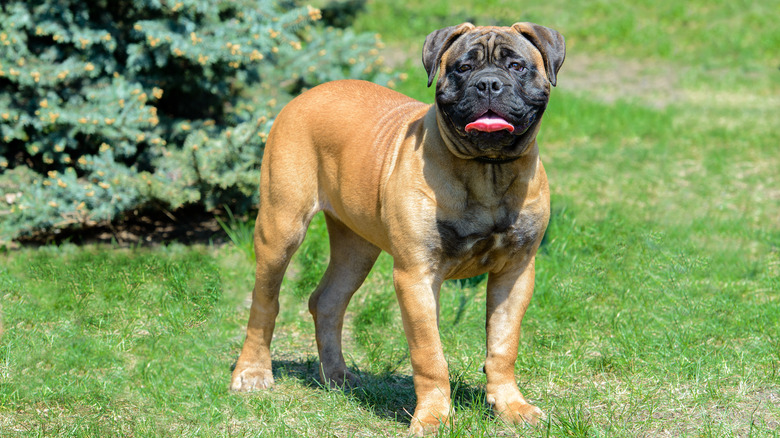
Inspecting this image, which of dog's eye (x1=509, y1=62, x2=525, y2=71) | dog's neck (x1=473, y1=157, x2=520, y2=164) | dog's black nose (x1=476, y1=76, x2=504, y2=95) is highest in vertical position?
dog's eye (x1=509, y1=62, x2=525, y2=71)

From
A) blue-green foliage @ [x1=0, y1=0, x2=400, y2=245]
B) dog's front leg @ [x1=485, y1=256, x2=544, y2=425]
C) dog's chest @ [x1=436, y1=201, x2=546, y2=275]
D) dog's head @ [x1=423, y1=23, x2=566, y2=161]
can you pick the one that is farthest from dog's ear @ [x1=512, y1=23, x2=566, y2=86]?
blue-green foliage @ [x1=0, y1=0, x2=400, y2=245]

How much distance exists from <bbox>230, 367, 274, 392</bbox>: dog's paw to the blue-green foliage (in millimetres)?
2031

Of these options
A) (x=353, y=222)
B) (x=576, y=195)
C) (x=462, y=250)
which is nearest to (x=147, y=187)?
(x=353, y=222)

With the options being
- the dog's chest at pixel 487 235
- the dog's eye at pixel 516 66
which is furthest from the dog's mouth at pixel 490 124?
the dog's chest at pixel 487 235

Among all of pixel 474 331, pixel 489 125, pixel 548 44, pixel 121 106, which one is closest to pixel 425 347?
pixel 489 125

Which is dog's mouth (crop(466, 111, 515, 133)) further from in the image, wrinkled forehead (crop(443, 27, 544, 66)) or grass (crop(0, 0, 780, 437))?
grass (crop(0, 0, 780, 437))

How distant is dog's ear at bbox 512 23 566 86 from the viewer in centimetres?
376

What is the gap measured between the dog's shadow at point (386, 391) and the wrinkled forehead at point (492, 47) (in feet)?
5.19

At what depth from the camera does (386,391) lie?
14.6ft

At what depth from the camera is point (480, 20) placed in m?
14.0

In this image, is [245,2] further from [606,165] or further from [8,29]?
[606,165]

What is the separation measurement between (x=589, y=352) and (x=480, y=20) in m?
10.1

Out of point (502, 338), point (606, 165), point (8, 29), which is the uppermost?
point (8, 29)

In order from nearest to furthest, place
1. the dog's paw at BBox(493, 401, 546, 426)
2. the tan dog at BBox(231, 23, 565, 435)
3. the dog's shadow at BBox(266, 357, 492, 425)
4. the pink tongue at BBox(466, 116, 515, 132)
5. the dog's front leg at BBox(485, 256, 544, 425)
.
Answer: the pink tongue at BBox(466, 116, 515, 132), the tan dog at BBox(231, 23, 565, 435), the dog's paw at BBox(493, 401, 546, 426), the dog's front leg at BBox(485, 256, 544, 425), the dog's shadow at BBox(266, 357, 492, 425)
